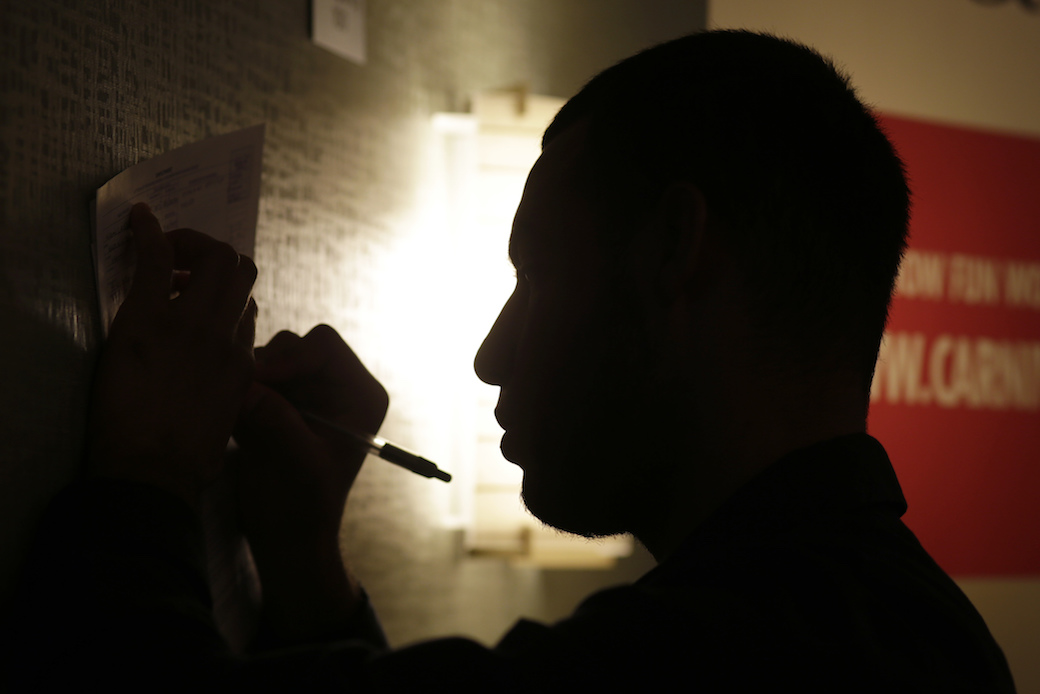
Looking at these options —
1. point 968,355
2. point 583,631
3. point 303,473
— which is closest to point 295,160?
point 303,473

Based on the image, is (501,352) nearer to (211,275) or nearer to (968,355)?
(211,275)

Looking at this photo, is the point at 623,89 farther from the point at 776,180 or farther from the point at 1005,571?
the point at 1005,571

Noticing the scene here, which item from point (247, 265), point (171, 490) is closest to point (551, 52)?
point (247, 265)

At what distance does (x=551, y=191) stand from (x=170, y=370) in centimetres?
30

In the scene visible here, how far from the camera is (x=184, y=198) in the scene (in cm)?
55

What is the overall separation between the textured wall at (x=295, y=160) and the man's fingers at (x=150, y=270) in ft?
0.10

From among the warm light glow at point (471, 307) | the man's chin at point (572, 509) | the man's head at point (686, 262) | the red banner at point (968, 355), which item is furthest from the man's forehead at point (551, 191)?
the red banner at point (968, 355)

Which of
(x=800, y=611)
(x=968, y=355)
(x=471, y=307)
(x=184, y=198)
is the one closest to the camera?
(x=800, y=611)

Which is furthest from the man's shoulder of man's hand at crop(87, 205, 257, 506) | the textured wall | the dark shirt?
the textured wall

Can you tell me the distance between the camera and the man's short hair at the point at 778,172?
1.83 ft

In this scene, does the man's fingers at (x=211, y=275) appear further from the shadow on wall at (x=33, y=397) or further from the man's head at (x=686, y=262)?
the man's head at (x=686, y=262)

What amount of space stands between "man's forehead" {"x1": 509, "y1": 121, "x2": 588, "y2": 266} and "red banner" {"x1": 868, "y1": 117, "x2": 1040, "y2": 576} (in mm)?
1091

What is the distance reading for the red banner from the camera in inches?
60.4

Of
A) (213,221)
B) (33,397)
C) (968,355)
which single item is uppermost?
(213,221)
